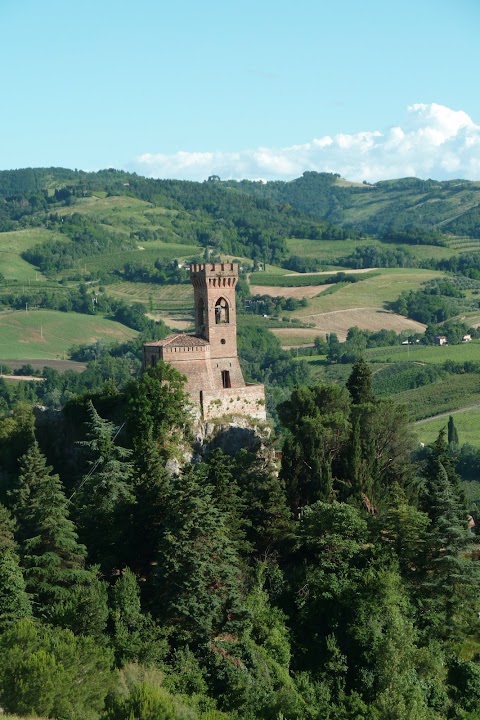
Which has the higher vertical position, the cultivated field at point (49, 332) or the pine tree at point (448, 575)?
the pine tree at point (448, 575)

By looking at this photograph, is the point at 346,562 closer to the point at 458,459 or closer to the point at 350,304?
the point at 458,459

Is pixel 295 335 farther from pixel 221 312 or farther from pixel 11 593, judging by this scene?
pixel 11 593

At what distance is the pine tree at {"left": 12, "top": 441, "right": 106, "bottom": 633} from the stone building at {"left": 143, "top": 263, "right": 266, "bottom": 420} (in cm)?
1041

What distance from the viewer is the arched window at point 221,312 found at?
6047cm

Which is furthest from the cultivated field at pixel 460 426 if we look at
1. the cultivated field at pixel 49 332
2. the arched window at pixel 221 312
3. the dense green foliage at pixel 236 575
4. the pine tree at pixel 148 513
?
the cultivated field at pixel 49 332

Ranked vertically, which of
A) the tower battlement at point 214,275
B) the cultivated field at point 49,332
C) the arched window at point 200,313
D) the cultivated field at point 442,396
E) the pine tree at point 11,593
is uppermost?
the tower battlement at point 214,275

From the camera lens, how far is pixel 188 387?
57.3 metres

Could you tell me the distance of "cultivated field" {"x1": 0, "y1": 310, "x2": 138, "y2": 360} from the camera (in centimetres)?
16538

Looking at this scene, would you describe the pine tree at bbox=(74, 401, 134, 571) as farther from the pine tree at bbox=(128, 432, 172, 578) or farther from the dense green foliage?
the pine tree at bbox=(128, 432, 172, 578)

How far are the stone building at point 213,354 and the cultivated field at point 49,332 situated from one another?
4025 inches

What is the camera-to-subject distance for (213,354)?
59438 millimetres

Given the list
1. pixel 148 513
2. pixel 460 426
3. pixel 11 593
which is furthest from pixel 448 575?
pixel 460 426

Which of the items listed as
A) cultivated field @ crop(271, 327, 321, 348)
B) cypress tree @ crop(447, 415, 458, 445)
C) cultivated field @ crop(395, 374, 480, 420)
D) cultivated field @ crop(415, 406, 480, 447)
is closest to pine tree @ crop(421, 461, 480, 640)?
cultivated field @ crop(415, 406, 480, 447)

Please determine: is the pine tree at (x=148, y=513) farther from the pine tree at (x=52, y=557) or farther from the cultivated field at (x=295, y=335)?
the cultivated field at (x=295, y=335)
